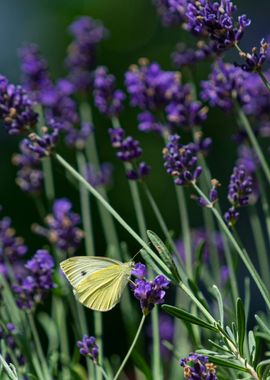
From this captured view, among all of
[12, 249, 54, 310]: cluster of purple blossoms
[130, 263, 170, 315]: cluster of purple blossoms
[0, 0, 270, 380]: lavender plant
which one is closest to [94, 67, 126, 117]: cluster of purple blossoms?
[0, 0, 270, 380]: lavender plant

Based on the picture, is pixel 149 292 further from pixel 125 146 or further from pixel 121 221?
pixel 125 146

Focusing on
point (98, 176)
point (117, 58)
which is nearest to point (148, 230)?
point (98, 176)

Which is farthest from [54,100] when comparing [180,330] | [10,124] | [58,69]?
[58,69]

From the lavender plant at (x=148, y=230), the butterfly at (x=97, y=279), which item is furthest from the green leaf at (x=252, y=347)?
the butterfly at (x=97, y=279)

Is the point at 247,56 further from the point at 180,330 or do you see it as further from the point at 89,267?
the point at 180,330

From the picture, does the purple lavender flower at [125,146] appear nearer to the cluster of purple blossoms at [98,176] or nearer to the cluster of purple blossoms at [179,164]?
the cluster of purple blossoms at [179,164]
